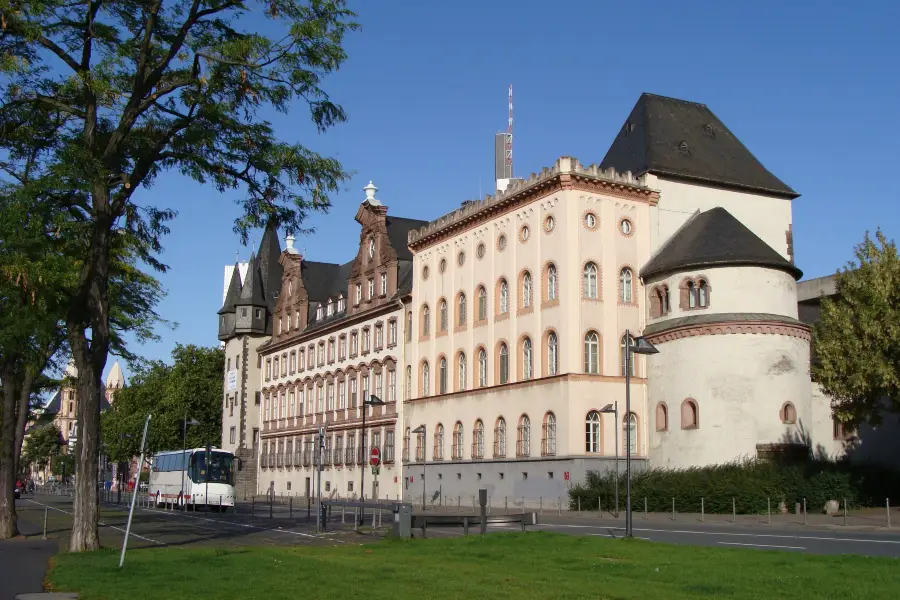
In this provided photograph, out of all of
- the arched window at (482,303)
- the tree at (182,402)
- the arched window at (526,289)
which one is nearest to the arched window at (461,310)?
the arched window at (482,303)

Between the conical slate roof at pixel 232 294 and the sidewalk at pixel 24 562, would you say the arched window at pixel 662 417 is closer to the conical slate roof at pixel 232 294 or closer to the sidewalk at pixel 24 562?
the sidewalk at pixel 24 562

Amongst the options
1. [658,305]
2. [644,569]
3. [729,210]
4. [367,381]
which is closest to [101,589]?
[644,569]

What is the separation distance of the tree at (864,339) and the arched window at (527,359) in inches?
630

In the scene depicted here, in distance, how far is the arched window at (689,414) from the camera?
156 ft

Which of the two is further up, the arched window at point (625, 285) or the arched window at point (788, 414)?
the arched window at point (625, 285)

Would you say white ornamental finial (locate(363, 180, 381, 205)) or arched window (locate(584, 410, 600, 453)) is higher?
white ornamental finial (locate(363, 180, 381, 205))

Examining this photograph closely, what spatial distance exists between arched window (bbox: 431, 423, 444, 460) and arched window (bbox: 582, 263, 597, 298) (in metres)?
14.3

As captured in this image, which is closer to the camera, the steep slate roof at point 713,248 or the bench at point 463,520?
the bench at point 463,520

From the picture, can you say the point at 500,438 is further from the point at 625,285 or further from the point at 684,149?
the point at 684,149

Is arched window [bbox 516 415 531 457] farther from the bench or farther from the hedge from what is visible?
the bench

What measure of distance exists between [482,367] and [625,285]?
10148mm

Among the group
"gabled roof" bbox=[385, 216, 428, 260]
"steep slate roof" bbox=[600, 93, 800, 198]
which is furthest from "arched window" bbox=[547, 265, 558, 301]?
"gabled roof" bbox=[385, 216, 428, 260]

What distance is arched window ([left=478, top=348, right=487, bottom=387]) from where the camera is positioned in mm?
57969

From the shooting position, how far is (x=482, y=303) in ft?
193
